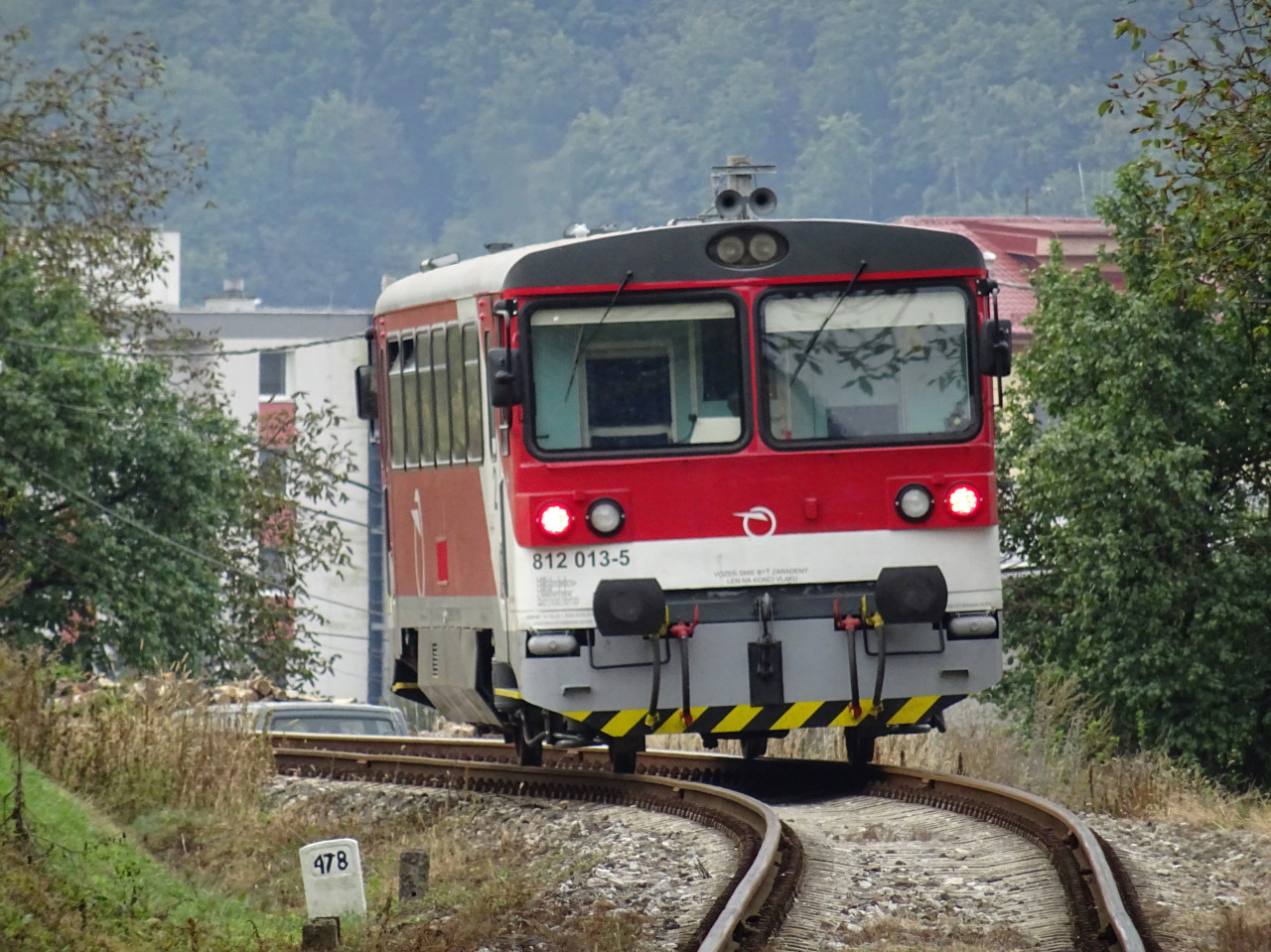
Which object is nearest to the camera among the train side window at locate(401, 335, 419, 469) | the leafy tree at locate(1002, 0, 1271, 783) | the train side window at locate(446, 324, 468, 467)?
the train side window at locate(446, 324, 468, 467)

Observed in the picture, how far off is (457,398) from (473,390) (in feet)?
1.44

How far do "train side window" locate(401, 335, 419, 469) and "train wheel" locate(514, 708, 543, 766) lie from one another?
180 cm

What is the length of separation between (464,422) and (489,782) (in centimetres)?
259

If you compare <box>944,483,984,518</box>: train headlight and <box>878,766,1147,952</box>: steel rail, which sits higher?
<box>944,483,984,518</box>: train headlight

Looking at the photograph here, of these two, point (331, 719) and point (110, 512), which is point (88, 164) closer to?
point (110, 512)

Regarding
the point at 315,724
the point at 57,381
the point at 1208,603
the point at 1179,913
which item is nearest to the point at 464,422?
the point at 1179,913

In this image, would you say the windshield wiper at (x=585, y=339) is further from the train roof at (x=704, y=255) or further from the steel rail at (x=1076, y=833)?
the steel rail at (x=1076, y=833)

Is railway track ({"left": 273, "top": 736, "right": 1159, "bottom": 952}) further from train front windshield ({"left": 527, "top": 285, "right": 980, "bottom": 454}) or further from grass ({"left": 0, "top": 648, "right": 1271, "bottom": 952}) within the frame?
train front windshield ({"left": 527, "top": 285, "right": 980, "bottom": 454})

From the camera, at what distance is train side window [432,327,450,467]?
13.2 m

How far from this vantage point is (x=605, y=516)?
38.1 ft

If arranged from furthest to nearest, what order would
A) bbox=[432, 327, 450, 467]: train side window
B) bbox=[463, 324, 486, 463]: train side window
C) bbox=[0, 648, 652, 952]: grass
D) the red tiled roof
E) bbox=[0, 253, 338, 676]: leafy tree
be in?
the red tiled roof
bbox=[0, 253, 338, 676]: leafy tree
bbox=[432, 327, 450, 467]: train side window
bbox=[463, 324, 486, 463]: train side window
bbox=[0, 648, 652, 952]: grass

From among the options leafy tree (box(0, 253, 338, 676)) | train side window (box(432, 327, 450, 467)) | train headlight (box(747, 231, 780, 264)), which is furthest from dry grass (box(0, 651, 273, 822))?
leafy tree (box(0, 253, 338, 676))

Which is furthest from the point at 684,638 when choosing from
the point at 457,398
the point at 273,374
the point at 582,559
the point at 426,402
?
the point at 273,374

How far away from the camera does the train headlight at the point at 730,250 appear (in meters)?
11.9
